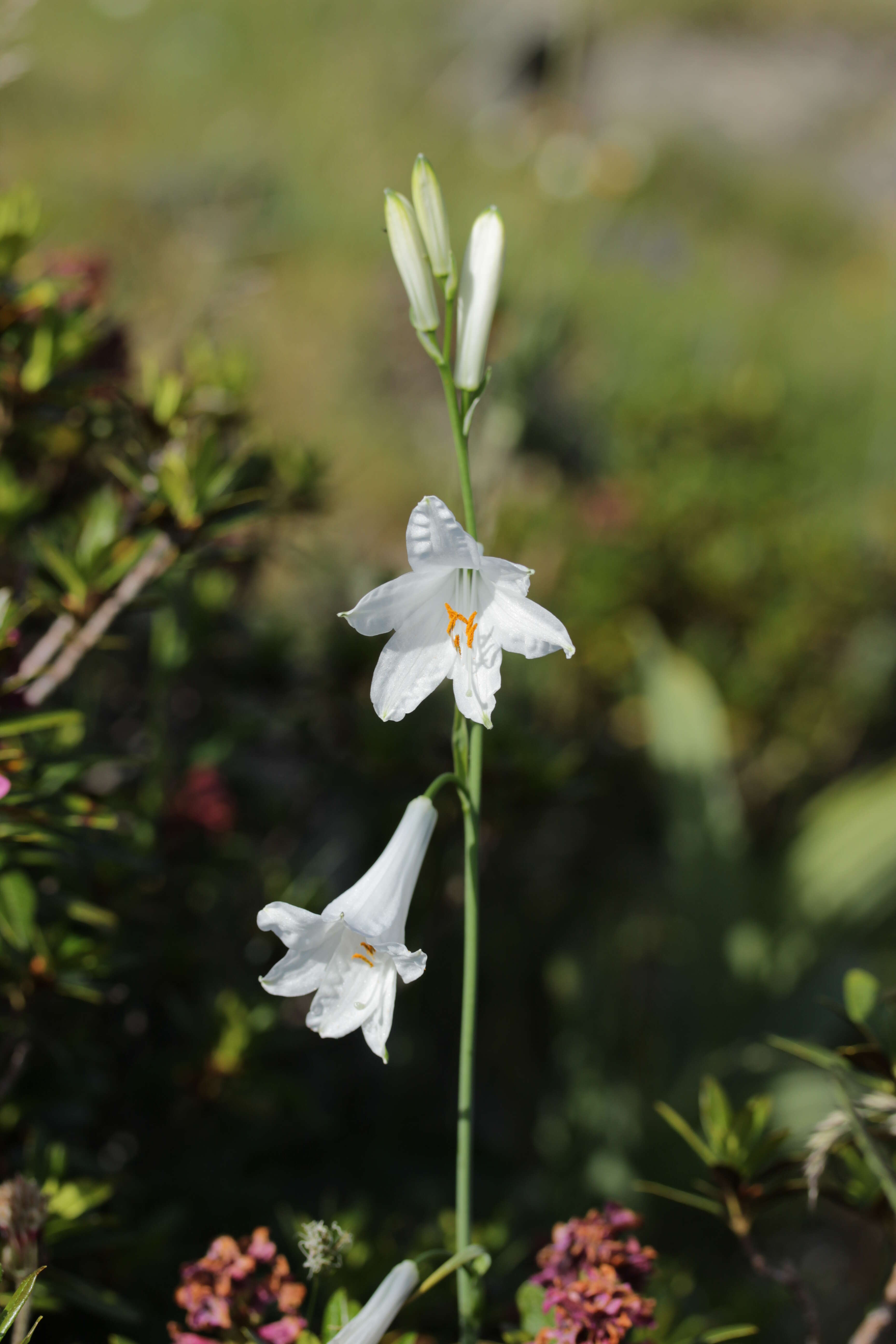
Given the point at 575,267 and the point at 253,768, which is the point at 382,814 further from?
the point at 575,267

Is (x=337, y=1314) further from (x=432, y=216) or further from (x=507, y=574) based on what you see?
(x=432, y=216)

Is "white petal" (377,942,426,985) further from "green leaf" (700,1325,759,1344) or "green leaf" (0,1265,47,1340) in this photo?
"green leaf" (700,1325,759,1344)

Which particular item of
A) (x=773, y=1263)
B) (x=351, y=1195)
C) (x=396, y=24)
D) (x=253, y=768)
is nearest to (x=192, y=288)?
(x=253, y=768)

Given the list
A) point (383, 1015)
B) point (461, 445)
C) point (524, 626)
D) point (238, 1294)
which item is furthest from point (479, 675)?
point (238, 1294)

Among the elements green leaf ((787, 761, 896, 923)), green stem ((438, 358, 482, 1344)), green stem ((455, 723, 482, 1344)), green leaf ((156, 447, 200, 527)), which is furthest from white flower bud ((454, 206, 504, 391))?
green leaf ((787, 761, 896, 923))

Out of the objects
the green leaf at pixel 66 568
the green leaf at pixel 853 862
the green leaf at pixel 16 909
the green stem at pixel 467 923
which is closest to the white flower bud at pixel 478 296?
the green stem at pixel 467 923

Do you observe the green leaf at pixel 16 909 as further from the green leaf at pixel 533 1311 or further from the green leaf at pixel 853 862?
the green leaf at pixel 853 862
